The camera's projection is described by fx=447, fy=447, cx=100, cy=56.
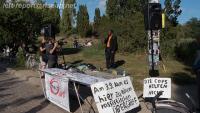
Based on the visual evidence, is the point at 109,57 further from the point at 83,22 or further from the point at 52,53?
the point at 83,22

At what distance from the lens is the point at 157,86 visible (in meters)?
10.7

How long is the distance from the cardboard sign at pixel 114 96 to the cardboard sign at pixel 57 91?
148 centimetres

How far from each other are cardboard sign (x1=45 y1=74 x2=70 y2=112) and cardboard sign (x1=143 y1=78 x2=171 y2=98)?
1967 mm

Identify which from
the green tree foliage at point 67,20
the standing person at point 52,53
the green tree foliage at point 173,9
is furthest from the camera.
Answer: the green tree foliage at point 67,20

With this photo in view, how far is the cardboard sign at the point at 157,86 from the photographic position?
10.6 m

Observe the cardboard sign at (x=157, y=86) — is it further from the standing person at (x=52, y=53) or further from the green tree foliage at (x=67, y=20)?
the green tree foliage at (x=67, y=20)

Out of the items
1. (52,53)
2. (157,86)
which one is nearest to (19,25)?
(52,53)

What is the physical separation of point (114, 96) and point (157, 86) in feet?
4.60

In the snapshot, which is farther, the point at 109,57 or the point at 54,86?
the point at 109,57

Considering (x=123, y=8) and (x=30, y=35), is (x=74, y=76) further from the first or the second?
(x=123, y=8)

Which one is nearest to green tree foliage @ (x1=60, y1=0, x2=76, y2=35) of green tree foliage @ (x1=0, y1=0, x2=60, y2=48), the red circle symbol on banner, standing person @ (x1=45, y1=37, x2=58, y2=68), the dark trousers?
green tree foliage @ (x1=0, y1=0, x2=60, y2=48)

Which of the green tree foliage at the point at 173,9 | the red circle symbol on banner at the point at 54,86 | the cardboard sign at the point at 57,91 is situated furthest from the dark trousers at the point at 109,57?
the green tree foliage at the point at 173,9

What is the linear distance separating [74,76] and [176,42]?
65.2 feet

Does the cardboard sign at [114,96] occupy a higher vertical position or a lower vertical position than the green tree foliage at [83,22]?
lower
